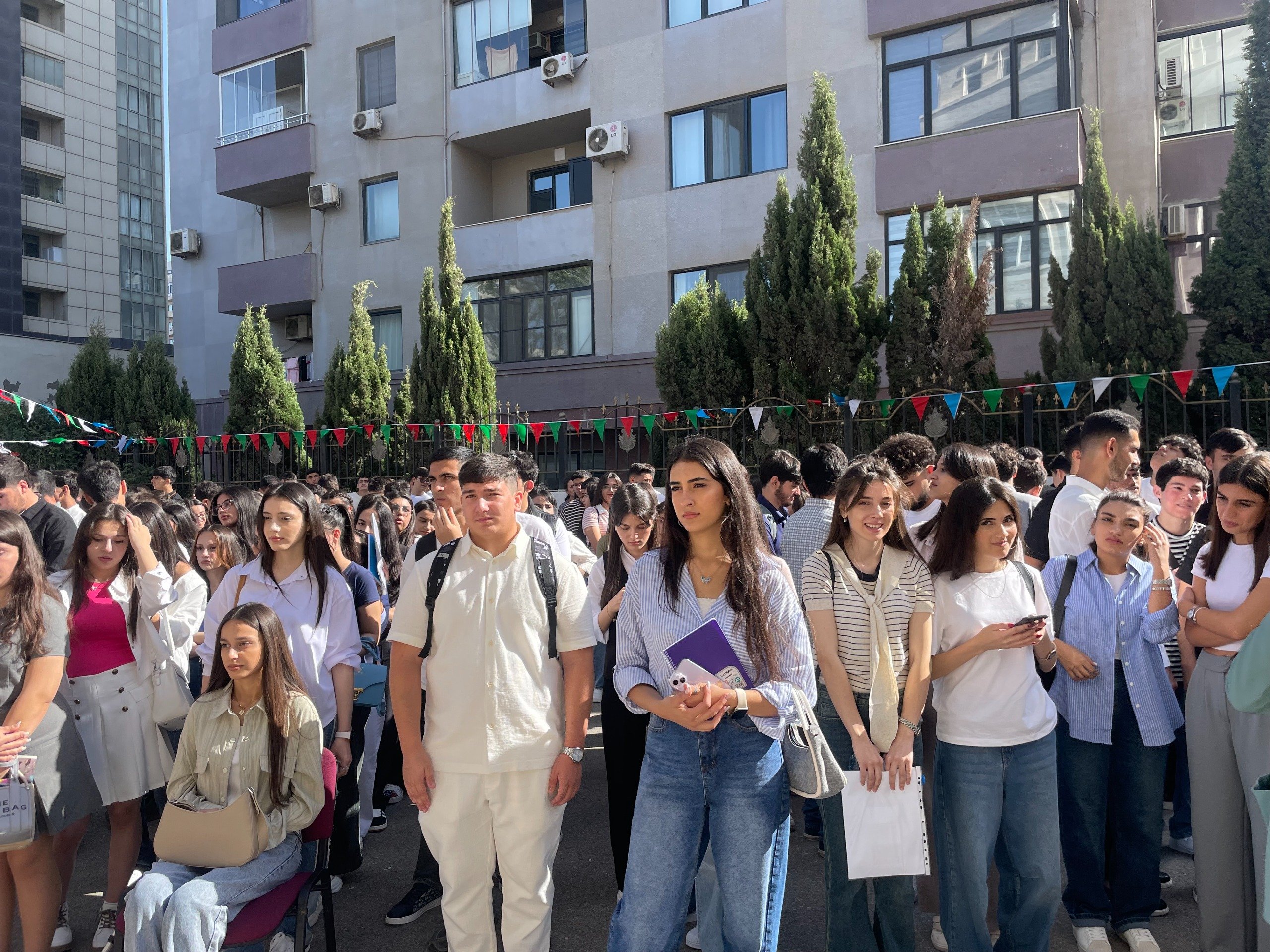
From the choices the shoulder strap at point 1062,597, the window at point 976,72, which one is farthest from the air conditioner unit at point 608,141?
the shoulder strap at point 1062,597

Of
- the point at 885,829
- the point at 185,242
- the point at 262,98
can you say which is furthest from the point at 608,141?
the point at 885,829

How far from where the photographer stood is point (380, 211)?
2153cm

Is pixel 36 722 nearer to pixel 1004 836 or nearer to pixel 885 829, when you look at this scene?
pixel 885 829

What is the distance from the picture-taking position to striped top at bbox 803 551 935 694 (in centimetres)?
362

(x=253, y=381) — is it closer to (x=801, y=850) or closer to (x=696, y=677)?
(x=801, y=850)

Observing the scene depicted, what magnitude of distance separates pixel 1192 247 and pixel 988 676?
1413cm

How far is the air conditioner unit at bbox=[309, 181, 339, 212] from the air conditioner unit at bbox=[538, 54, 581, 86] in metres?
5.70

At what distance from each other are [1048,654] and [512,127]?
18.2 meters

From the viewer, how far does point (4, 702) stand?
12.7ft

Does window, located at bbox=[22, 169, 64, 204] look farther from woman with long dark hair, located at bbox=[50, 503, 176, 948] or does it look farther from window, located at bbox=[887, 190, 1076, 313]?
woman with long dark hair, located at bbox=[50, 503, 176, 948]

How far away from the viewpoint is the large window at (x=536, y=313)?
19531mm

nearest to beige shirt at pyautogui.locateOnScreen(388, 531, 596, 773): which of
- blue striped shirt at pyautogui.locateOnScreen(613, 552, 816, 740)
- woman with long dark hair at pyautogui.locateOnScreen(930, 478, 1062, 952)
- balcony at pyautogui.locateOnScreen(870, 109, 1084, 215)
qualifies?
blue striped shirt at pyautogui.locateOnScreen(613, 552, 816, 740)

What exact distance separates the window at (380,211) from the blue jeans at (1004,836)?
65.0ft

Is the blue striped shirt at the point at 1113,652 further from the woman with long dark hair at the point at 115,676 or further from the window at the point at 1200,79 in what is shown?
the window at the point at 1200,79
